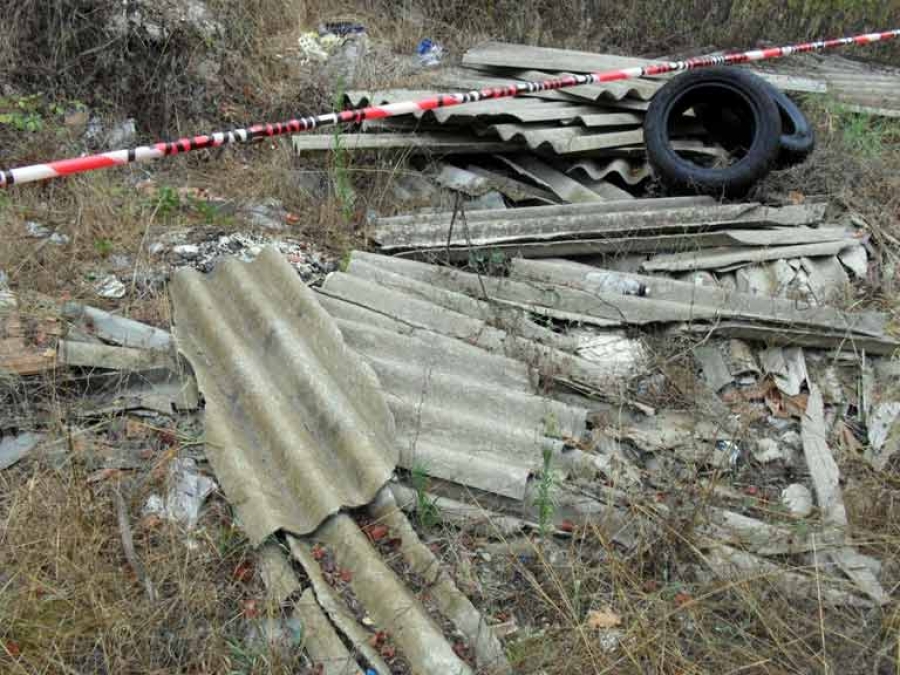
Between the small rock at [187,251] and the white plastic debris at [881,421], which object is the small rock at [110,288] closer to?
the small rock at [187,251]

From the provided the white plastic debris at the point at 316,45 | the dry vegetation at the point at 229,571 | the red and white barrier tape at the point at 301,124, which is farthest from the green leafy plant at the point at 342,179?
the white plastic debris at the point at 316,45

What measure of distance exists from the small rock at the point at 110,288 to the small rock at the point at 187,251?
0.43m

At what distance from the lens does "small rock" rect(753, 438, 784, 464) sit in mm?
3783

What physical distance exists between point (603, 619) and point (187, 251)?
10.6ft

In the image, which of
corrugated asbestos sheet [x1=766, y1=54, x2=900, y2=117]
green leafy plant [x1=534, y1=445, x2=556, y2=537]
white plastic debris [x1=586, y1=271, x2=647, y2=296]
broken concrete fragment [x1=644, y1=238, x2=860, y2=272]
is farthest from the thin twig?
corrugated asbestos sheet [x1=766, y1=54, x2=900, y2=117]

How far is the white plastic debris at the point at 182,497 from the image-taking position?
3107 millimetres

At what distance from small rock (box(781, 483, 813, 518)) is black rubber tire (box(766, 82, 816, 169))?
292 cm

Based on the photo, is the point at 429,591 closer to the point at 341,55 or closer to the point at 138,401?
the point at 138,401

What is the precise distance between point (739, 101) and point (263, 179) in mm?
3466

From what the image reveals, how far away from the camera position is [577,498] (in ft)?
10.7

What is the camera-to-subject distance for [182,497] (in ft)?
10.4

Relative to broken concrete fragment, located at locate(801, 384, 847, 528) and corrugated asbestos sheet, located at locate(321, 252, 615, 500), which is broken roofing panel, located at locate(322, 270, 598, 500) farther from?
broken concrete fragment, located at locate(801, 384, 847, 528)

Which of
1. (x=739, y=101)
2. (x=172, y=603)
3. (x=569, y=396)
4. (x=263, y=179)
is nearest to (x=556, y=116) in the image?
(x=739, y=101)

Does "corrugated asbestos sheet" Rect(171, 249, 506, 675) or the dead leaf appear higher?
"corrugated asbestos sheet" Rect(171, 249, 506, 675)
